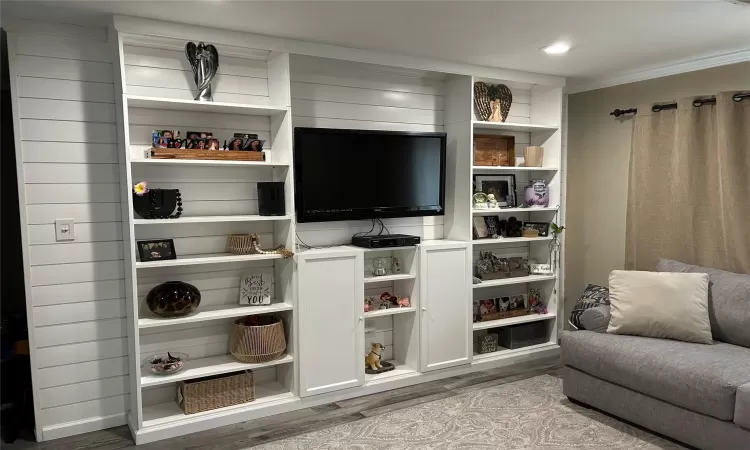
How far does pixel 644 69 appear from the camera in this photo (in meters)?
4.14

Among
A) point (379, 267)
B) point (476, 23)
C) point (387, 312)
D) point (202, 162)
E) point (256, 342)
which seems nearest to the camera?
point (476, 23)

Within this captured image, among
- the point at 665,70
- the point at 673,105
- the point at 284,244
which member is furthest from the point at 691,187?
the point at 284,244

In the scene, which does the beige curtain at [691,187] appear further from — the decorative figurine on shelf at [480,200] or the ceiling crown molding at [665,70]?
the decorative figurine on shelf at [480,200]

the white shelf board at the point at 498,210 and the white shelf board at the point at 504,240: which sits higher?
the white shelf board at the point at 498,210

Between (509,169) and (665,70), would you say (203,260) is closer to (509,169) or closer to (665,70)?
(509,169)

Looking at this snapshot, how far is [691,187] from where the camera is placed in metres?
3.91

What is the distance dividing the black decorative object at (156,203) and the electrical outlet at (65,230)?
0.38 metres

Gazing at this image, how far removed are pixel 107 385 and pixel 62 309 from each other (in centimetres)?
51

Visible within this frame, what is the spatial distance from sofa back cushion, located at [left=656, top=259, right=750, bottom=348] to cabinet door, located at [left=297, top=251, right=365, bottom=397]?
2.14 m

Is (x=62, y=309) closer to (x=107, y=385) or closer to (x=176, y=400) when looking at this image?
(x=107, y=385)

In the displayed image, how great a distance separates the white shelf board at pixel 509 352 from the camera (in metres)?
4.25

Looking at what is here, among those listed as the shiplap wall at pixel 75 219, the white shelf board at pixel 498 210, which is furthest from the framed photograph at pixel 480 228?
the shiplap wall at pixel 75 219

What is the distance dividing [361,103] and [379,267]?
1.15 m

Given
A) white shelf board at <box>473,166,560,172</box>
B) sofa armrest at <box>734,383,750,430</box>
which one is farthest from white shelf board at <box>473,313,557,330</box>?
sofa armrest at <box>734,383,750,430</box>
